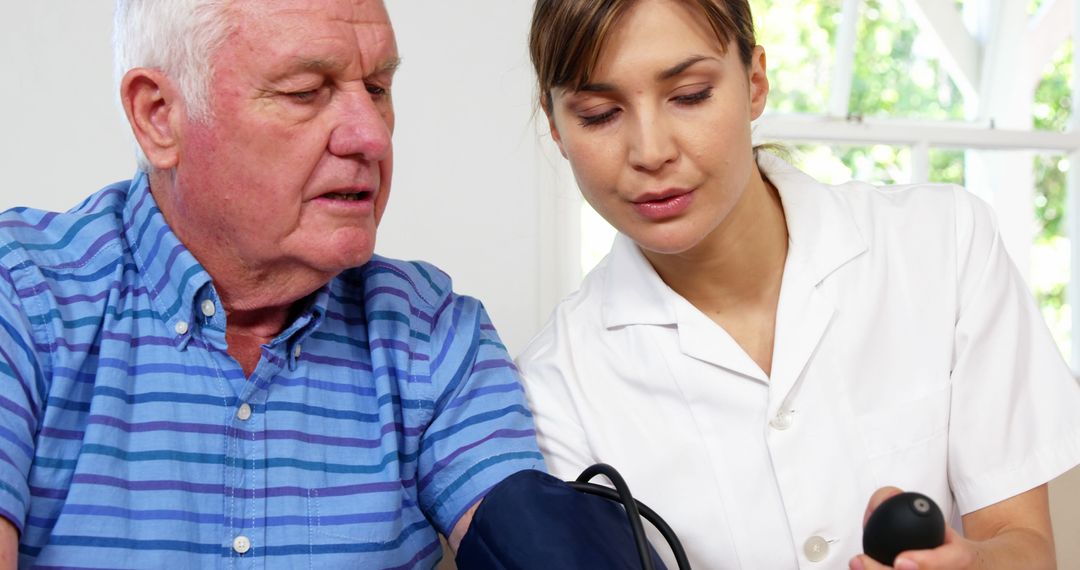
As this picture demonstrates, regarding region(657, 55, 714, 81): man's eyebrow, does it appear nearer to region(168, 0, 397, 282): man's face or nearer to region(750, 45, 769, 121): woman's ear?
region(750, 45, 769, 121): woman's ear

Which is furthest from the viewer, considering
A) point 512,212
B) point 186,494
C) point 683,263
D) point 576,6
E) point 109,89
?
point 512,212

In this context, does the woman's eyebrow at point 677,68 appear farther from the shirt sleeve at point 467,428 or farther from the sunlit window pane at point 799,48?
the sunlit window pane at point 799,48

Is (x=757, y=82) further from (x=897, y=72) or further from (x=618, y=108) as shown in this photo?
(x=897, y=72)

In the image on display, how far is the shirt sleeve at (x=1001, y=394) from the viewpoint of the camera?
1292mm

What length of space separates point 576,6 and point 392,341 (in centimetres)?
43

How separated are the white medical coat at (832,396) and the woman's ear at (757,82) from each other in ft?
0.51

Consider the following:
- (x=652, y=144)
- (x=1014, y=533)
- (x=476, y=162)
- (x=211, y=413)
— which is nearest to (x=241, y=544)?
(x=211, y=413)

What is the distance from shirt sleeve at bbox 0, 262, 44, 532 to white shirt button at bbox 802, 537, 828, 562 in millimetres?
811

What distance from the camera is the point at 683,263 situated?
1431mm

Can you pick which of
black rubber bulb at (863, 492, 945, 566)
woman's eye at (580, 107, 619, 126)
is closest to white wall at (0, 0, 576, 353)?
woman's eye at (580, 107, 619, 126)

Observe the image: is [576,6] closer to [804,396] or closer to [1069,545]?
[804,396]

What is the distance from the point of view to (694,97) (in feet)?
4.15

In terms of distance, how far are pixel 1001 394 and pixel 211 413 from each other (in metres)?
0.88

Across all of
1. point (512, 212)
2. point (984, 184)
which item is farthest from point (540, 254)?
point (984, 184)
